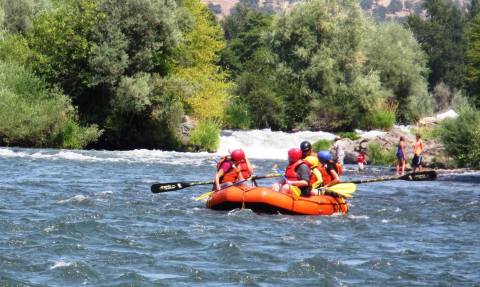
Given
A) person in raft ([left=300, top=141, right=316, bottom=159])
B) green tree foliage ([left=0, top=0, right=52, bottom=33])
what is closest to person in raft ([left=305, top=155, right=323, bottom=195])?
person in raft ([left=300, top=141, right=316, bottom=159])

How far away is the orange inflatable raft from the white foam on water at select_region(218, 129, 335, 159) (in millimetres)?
19370

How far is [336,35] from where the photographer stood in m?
46.9

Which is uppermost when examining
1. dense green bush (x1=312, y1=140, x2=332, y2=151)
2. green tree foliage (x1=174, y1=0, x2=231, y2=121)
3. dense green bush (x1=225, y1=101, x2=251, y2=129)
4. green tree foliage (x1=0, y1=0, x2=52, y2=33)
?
green tree foliage (x1=0, y1=0, x2=52, y2=33)

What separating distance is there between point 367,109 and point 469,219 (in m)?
29.9

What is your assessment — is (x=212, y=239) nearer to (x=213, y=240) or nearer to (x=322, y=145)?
(x=213, y=240)

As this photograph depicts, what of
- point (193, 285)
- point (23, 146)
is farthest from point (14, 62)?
point (193, 285)

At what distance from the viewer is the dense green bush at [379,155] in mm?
32656

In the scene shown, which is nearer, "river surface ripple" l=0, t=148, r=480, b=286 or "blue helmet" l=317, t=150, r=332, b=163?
"river surface ripple" l=0, t=148, r=480, b=286

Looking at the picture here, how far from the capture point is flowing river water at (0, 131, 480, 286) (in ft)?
34.3

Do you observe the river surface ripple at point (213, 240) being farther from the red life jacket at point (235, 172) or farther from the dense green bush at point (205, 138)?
the dense green bush at point (205, 138)

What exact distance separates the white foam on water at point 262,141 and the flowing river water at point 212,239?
1506 cm

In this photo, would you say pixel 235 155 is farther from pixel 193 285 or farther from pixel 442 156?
pixel 442 156

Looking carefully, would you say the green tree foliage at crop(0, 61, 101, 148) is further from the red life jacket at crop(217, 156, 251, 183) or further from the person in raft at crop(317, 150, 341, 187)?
the person in raft at crop(317, 150, 341, 187)

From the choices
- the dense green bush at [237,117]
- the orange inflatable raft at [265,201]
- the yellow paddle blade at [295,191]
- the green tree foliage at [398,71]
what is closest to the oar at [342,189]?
the orange inflatable raft at [265,201]
